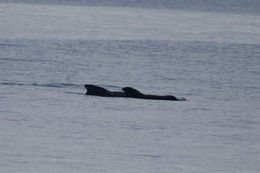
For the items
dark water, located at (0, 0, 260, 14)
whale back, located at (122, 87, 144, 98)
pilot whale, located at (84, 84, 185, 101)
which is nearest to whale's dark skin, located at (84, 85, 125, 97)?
pilot whale, located at (84, 84, 185, 101)

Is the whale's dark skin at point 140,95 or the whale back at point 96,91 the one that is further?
the whale back at point 96,91

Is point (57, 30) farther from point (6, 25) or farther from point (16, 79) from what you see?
point (16, 79)

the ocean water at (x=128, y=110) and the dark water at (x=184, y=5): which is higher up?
the dark water at (x=184, y=5)

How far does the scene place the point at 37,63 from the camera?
39188 mm

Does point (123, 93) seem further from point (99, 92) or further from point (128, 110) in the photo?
point (128, 110)

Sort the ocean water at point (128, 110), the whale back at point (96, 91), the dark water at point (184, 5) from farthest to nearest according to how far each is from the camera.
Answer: the dark water at point (184, 5) → the whale back at point (96, 91) → the ocean water at point (128, 110)

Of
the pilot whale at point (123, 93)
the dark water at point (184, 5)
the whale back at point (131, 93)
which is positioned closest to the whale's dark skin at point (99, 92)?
the pilot whale at point (123, 93)

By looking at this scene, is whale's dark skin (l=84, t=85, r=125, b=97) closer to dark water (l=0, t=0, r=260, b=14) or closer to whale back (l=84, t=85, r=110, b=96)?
whale back (l=84, t=85, r=110, b=96)

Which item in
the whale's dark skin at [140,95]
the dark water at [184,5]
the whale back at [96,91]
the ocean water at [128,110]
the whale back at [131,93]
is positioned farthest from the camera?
the dark water at [184,5]

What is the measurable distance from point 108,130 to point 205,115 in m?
3.78

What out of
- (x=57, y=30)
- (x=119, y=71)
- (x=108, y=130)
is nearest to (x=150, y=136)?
(x=108, y=130)

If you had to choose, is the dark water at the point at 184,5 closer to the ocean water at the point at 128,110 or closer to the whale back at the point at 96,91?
the ocean water at the point at 128,110

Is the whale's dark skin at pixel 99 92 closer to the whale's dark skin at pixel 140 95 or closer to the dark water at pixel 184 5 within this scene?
the whale's dark skin at pixel 140 95

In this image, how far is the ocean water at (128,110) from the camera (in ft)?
65.5
